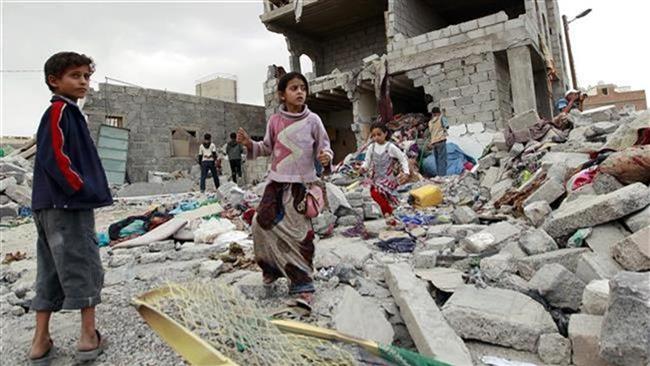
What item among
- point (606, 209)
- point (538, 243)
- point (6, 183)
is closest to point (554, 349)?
point (538, 243)

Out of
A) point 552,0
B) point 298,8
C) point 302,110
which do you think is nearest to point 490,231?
point 302,110

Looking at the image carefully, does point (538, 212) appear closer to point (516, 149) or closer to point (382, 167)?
point (382, 167)

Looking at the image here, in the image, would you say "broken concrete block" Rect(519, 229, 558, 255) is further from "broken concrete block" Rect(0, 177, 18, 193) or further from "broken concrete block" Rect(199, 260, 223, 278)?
"broken concrete block" Rect(0, 177, 18, 193)

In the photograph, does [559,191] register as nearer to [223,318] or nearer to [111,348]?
[223,318]

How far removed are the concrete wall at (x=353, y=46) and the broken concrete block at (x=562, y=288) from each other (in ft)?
44.5

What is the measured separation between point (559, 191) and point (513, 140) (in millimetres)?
2933

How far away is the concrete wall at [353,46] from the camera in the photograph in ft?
48.0

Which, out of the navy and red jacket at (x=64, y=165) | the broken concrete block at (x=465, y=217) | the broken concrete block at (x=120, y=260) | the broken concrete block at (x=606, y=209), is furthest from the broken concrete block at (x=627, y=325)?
the broken concrete block at (x=120, y=260)

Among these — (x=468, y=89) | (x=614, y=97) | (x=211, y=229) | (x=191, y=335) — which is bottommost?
(x=191, y=335)

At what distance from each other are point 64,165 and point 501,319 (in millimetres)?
2226

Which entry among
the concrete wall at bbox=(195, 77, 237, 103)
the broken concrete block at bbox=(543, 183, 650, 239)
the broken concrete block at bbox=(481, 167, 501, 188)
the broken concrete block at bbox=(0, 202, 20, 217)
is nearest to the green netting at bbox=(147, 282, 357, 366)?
the broken concrete block at bbox=(543, 183, 650, 239)

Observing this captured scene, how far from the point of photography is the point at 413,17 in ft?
40.1

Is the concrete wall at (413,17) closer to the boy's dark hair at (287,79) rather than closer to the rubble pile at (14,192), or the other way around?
the boy's dark hair at (287,79)

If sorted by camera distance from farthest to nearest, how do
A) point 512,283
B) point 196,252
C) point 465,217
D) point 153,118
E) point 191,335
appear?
1. point 153,118
2. point 465,217
3. point 196,252
4. point 512,283
5. point 191,335
